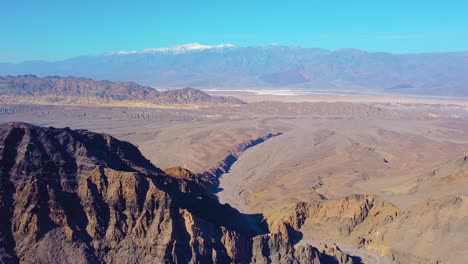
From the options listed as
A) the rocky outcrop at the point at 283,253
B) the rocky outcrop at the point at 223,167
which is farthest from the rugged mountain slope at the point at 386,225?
the rocky outcrop at the point at 223,167

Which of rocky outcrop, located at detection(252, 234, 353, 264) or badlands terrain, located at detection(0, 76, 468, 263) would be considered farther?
A: rocky outcrop, located at detection(252, 234, 353, 264)

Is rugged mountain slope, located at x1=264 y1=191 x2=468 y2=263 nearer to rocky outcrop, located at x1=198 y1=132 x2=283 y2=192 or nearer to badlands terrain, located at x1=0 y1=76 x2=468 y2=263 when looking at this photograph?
badlands terrain, located at x1=0 y1=76 x2=468 y2=263

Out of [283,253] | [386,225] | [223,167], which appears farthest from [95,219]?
[223,167]

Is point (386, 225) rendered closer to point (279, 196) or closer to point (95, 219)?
point (279, 196)

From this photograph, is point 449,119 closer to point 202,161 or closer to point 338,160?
point 338,160

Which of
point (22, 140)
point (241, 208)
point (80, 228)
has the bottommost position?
point (241, 208)

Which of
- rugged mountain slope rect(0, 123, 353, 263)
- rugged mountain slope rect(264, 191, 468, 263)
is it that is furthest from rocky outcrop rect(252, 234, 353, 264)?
rugged mountain slope rect(264, 191, 468, 263)

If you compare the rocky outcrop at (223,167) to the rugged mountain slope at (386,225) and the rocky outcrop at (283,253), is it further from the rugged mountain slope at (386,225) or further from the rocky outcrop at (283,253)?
the rocky outcrop at (283,253)

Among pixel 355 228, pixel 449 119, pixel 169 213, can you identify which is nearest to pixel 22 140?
pixel 169 213

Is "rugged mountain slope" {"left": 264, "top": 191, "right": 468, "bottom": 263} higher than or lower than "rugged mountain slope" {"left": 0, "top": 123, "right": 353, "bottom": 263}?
lower
